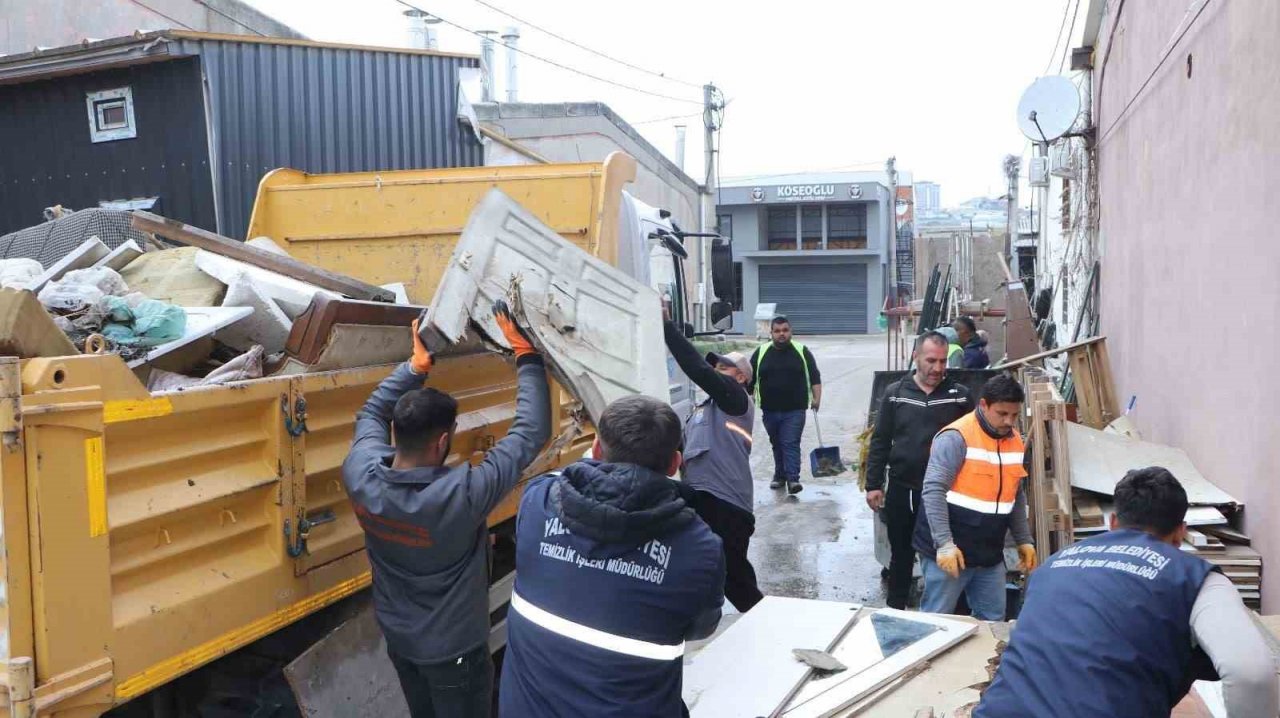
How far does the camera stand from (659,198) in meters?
21.6

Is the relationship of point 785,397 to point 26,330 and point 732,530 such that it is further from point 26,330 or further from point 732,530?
point 26,330

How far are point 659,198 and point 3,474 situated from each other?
19.9 metres

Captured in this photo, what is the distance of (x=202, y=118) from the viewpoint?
26.1ft

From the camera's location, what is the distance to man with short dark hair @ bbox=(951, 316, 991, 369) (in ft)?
29.1

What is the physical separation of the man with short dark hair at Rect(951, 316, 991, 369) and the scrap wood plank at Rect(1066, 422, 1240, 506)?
9.83 ft

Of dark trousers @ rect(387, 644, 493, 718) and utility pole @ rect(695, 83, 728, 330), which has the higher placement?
utility pole @ rect(695, 83, 728, 330)

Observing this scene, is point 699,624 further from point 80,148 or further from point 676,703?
point 80,148

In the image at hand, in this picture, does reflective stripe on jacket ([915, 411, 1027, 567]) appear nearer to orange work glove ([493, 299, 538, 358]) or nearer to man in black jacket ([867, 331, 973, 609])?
man in black jacket ([867, 331, 973, 609])

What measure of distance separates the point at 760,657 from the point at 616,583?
1566 mm

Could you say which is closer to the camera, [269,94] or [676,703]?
[676,703]

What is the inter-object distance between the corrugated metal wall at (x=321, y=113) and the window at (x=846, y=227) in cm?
3362

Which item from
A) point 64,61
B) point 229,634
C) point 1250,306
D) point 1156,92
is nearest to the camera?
point 229,634

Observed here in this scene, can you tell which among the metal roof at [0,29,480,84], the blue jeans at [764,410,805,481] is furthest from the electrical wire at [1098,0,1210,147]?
the metal roof at [0,29,480,84]

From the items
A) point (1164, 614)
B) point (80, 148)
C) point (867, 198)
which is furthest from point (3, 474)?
point (867, 198)
